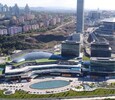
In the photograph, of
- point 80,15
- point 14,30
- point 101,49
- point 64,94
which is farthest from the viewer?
point 80,15

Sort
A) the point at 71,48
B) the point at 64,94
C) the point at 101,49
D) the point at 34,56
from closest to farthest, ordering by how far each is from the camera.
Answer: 1. the point at 64,94
2. the point at 34,56
3. the point at 101,49
4. the point at 71,48

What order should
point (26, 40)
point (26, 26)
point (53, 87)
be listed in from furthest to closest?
point (26, 26) → point (26, 40) → point (53, 87)

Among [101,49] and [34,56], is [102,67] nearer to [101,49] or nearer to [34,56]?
[101,49]

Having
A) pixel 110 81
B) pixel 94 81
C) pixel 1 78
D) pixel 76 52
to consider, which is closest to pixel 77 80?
pixel 94 81

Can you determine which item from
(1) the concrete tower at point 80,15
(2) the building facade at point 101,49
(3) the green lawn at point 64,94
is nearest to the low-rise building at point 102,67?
(2) the building facade at point 101,49

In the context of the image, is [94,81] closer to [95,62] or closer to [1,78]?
[95,62]

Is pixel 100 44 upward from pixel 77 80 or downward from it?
upward

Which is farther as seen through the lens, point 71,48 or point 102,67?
point 71,48

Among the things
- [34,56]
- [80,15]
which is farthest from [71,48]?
[80,15]

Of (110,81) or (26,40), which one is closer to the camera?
(110,81)

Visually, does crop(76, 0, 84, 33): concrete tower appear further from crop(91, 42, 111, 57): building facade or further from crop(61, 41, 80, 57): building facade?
crop(61, 41, 80, 57): building facade

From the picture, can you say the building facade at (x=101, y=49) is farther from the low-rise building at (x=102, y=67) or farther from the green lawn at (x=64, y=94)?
the green lawn at (x=64, y=94)
